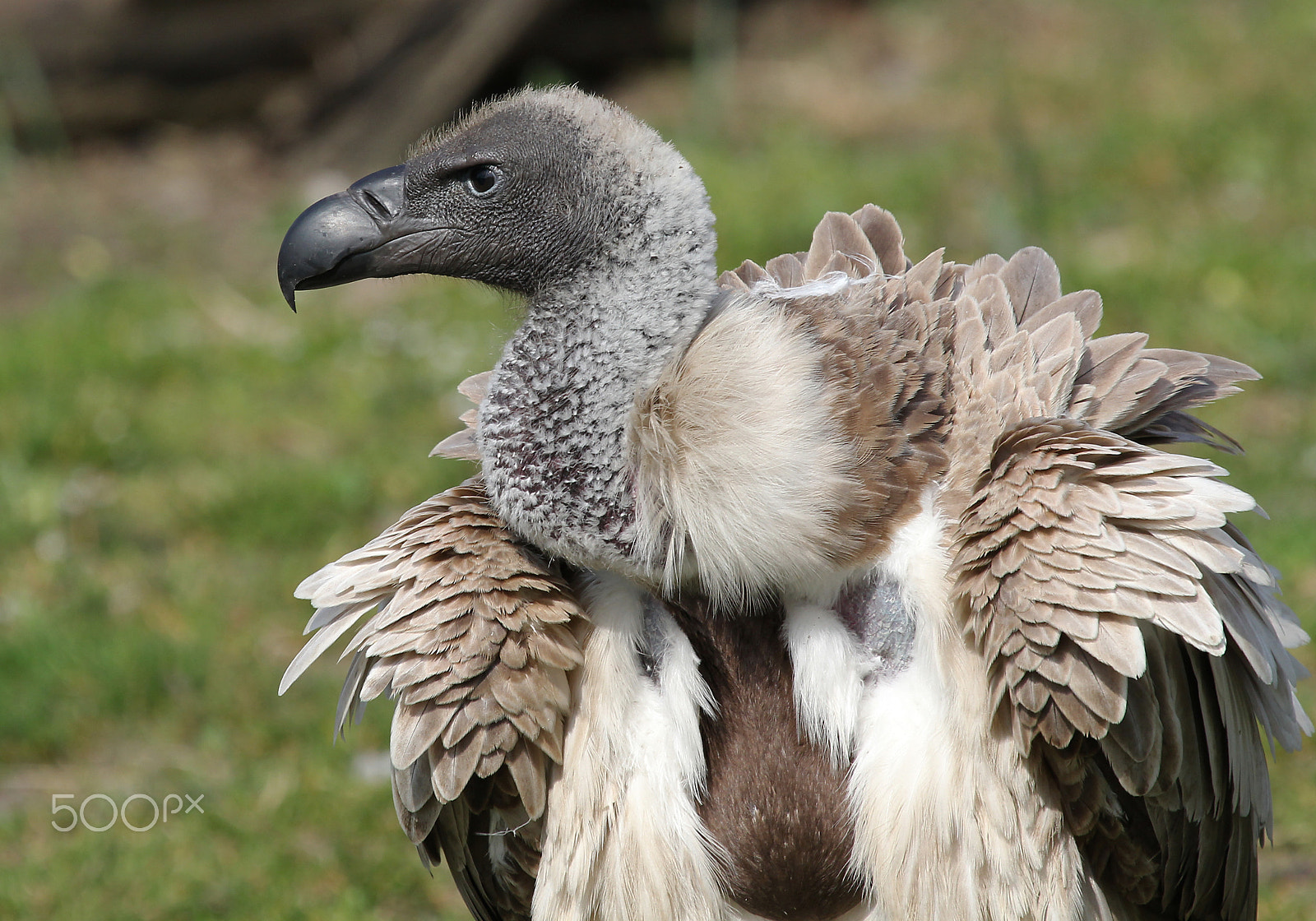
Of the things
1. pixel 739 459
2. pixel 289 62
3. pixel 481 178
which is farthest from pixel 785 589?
pixel 289 62

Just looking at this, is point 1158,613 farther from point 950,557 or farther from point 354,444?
point 354,444

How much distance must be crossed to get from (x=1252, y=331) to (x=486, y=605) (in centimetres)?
511

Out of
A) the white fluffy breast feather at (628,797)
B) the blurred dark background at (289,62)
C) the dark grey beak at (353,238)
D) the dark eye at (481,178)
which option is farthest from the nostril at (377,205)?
the blurred dark background at (289,62)

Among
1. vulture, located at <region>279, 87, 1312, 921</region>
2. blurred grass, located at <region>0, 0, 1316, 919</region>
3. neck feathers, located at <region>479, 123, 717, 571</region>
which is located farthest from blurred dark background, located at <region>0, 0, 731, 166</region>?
neck feathers, located at <region>479, 123, 717, 571</region>

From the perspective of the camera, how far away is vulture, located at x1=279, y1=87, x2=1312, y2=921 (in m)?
3.04

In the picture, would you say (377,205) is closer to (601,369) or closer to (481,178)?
(481,178)

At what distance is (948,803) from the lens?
3.13 meters

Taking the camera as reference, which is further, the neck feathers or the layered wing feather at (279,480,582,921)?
the layered wing feather at (279,480,582,921)

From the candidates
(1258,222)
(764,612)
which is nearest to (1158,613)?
(764,612)

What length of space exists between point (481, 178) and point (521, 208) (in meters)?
0.13

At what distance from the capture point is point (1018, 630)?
9.68 ft

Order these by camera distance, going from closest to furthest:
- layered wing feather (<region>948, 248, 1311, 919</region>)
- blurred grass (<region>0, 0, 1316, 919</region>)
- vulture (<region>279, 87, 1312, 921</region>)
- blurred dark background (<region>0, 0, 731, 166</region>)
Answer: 1. layered wing feather (<region>948, 248, 1311, 919</region>)
2. vulture (<region>279, 87, 1312, 921</region>)
3. blurred grass (<region>0, 0, 1316, 919</region>)
4. blurred dark background (<region>0, 0, 731, 166</region>)

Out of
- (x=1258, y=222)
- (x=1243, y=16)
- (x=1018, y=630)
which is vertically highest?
(x=1243, y=16)

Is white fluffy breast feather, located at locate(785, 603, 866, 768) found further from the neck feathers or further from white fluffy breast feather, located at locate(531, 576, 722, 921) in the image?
the neck feathers
